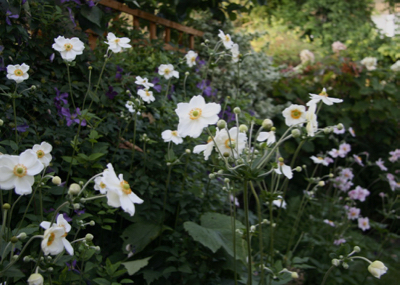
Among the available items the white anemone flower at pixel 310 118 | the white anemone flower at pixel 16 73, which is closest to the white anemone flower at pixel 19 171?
the white anemone flower at pixel 16 73

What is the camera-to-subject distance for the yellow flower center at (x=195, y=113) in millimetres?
1143

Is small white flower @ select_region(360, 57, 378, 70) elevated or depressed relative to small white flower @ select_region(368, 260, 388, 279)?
depressed

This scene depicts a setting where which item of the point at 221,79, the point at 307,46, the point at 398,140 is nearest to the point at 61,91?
the point at 221,79

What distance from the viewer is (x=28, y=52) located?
192 centimetres

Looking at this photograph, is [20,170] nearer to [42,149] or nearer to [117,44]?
[42,149]

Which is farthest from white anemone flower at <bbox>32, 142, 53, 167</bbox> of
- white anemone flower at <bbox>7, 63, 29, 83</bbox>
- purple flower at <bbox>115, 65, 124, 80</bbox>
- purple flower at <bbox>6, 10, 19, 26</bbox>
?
purple flower at <bbox>115, 65, 124, 80</bbox>

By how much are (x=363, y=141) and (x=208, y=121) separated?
14.0ft

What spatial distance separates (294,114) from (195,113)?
1.27 feet

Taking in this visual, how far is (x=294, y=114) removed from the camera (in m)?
1.31

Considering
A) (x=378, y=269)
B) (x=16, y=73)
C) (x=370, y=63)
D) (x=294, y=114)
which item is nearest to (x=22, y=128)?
(x=16, y=73)

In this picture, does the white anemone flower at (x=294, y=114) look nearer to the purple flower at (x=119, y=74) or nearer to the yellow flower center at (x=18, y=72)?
the yellow flower center at (x=18, y=72)

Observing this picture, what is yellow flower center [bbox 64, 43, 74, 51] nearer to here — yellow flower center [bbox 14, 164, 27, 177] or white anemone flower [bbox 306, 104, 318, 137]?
yellow flower center [bbox 14, 164, 27, 177]

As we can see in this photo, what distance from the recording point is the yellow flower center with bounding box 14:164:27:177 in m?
0.90

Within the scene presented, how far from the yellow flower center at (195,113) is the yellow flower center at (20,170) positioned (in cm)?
50
